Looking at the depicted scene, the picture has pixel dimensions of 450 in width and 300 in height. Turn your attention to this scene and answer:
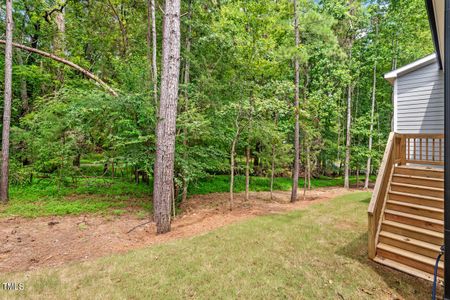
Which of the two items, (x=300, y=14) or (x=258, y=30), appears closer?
(x=258, y=30)

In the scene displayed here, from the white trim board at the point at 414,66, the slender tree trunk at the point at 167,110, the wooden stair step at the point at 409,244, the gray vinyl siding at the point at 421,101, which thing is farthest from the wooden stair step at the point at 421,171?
the slender tree trunk at the point at 167,110

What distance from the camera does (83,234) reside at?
17.0 feet

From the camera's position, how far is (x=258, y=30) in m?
6.45

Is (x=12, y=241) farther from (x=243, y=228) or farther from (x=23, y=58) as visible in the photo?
(x=23, y=58)

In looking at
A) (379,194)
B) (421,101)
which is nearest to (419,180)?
(379,194)

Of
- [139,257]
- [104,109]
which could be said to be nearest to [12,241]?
[139,257]

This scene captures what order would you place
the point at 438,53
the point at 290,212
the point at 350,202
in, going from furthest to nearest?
1. the point at 350,202
2. the point at 290,212
3. the point at 438,53

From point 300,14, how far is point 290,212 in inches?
294

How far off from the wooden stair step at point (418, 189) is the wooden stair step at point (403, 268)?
160cm

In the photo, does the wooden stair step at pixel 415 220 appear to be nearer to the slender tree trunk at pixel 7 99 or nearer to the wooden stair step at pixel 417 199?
the wooden stair step at pixel 417 199

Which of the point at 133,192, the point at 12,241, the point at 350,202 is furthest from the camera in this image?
the point at 133,192

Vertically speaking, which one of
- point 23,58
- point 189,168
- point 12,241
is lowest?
point 12,241

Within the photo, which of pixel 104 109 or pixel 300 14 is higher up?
pixel 300 14

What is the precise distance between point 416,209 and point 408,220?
11.2 inches
